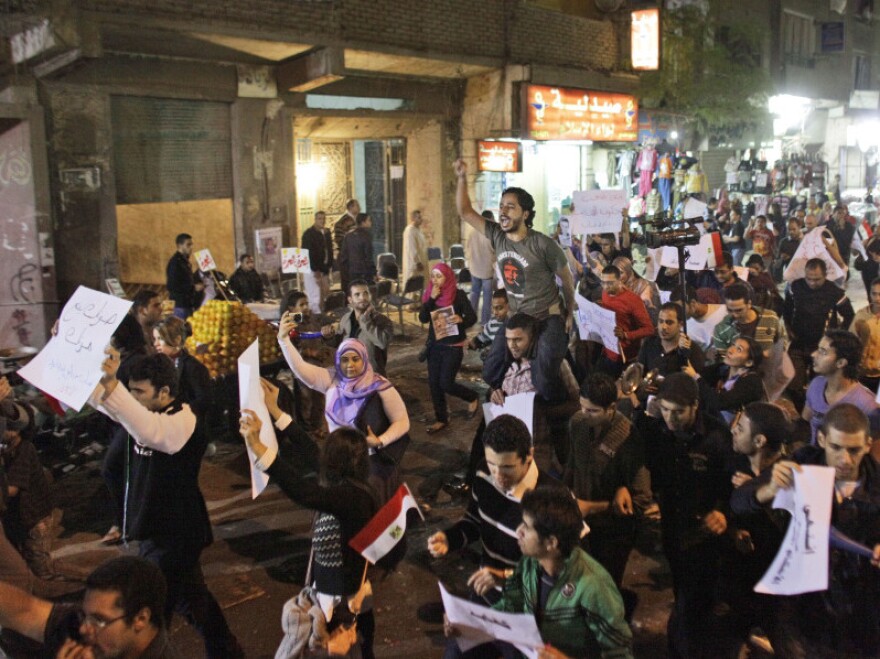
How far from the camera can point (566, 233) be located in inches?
483

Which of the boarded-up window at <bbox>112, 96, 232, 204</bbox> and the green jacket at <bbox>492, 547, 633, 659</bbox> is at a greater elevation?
the boarded-up window at <bbox>112, 96, 232, 204</bbox>

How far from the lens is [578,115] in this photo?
19.1 m

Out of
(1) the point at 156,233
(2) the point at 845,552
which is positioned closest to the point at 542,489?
(2) the point at 845,552

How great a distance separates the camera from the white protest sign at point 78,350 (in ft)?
13.6

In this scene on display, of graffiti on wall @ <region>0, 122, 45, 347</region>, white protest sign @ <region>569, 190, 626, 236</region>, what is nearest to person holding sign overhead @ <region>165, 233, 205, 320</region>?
graffiti on wall @ <region>0, 122, 45, 347</region>

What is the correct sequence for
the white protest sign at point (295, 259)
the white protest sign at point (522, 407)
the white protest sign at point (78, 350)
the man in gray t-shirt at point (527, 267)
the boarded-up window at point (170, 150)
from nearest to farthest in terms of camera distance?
1. the white protest sign at point (78, 350)
2. the white protest sign at point (522, 407)
3. the man in gray t-shirt at point (527, 267)
4. the white protest sign at point (295, 259)
5. the boarded-up window at point (170, 150)

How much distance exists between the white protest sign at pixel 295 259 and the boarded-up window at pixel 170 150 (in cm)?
273

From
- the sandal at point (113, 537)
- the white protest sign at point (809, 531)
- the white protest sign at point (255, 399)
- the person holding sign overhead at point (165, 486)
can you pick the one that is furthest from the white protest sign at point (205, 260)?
the white protest sign at point (809, 531)

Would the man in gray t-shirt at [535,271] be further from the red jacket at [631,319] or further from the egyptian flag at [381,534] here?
the egyptian flag at [381,534]

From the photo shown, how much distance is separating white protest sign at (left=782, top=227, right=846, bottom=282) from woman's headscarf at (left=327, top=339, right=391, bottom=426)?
5.23 metres

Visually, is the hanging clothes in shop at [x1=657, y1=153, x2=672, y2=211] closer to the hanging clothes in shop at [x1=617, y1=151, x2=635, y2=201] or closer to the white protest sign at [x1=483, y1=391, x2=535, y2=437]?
the hanging clothes in shop at [x1=617, y1=151, x2=635, y2=201]

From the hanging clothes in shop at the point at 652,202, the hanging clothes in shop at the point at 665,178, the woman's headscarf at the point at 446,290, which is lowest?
the woman's headscarf at the point at 446,290

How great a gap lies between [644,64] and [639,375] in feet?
54.2

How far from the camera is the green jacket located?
2926 millimetres
